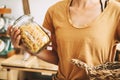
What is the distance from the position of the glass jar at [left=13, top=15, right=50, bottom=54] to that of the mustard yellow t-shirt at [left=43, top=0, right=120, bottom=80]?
66 mm

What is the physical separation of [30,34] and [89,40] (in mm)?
182

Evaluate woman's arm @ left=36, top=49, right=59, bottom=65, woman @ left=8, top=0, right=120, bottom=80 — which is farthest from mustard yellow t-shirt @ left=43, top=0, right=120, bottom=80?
woman's arm @ left=36, top=49, right=59, bottom=65

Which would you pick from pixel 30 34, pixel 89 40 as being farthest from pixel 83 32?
pixel 30 34

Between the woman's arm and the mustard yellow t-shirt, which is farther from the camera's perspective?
the woman's arm

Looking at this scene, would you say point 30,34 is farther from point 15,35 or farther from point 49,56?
point 49,56

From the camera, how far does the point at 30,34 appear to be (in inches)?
29.8

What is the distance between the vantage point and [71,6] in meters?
0.84

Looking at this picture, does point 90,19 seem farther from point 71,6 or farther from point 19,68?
point 19,68

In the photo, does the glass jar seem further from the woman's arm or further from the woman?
the woman's arm

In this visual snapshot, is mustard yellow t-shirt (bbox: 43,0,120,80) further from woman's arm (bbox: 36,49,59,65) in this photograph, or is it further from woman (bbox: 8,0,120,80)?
woman's arm (bbox: 36,49,59,65)

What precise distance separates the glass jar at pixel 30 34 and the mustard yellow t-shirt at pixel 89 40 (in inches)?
2.6

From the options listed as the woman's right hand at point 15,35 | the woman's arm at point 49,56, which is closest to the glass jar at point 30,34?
the woman's right hand at point 15,35

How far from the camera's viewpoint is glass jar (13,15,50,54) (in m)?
0.76

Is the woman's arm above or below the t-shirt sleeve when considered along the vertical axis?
below
